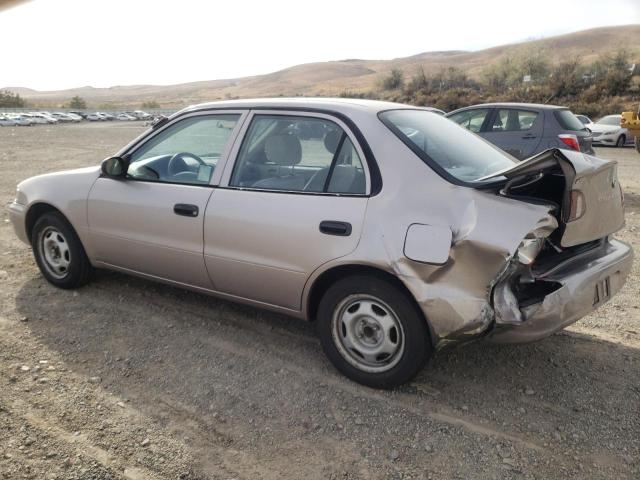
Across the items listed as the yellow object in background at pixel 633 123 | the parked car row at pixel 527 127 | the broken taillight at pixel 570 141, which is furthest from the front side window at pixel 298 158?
the yellow object in background at pixel 633 123

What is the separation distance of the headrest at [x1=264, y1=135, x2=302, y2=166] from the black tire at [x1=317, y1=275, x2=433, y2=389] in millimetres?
914

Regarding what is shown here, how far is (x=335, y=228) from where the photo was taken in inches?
124

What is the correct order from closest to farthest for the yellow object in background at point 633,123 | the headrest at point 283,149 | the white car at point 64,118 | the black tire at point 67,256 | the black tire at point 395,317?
the black tire at point 395,317
the headrest at point 283,149
the black tire at point 67,256
the yellow object in background at point 633,123
the white car at point 64,118

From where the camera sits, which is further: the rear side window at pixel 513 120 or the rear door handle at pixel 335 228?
the rear side window at pixel 513 120

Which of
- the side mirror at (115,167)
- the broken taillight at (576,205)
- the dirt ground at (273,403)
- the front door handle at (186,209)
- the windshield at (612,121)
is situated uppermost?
the side mirror at (115,167)

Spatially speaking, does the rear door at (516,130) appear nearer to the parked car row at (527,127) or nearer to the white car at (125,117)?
the parked car row at (527,127)

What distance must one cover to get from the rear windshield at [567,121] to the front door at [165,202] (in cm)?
751

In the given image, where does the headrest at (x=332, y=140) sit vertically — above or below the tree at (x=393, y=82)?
above

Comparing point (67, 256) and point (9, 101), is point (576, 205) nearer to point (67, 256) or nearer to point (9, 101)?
point (67, 256)

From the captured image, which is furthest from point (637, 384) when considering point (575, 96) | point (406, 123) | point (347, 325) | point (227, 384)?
point (575, 96)

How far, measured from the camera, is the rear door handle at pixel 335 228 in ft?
10.2

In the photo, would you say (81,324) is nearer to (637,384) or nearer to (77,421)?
(77,421)

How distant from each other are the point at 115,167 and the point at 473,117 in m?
7.76

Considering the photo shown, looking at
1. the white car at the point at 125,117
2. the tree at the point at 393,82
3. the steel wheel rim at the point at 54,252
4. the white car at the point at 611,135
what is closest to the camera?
the steel wheel rim at the point at 54,252
